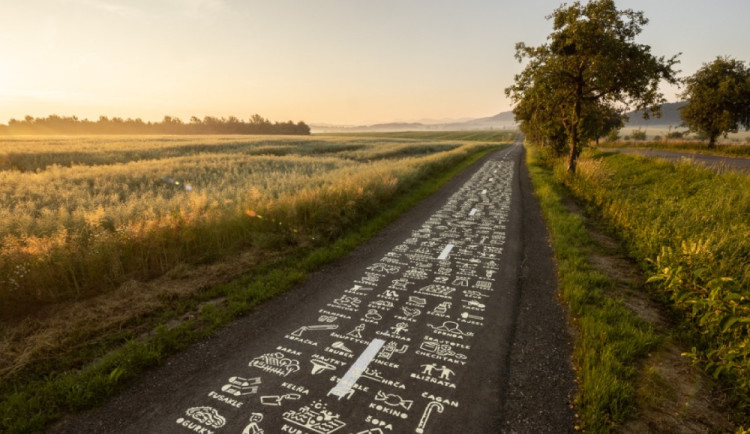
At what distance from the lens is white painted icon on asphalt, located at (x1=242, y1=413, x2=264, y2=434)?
11.9 feet

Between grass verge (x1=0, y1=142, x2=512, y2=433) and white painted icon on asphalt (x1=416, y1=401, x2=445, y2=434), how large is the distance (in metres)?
3.92

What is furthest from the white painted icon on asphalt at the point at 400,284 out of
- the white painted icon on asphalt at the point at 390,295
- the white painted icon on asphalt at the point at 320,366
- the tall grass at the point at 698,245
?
the tall grass at the point at 698,245

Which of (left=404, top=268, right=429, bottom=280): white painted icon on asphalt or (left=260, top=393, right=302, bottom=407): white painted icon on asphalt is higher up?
(left=404, top=268, right=429, bottom=280): white painted icon on asphalt

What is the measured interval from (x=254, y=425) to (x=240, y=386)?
77 centimetres

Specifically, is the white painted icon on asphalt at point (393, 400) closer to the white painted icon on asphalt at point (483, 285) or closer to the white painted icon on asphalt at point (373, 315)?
the white painted icon on asphalt at point (373, 315)

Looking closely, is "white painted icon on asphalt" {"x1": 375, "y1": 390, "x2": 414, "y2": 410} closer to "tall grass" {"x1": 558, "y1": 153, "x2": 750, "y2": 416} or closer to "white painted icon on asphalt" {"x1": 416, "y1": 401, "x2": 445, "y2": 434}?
"white painted icon on asphalt" {"x1": 416, "y1": 401, "x2": 445, "y2": 434}

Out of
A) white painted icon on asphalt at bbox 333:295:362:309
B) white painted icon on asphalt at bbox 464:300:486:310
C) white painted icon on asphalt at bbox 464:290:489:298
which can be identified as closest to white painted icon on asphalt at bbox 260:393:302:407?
white painted icon on asphalt at bbox 333:295:362:309

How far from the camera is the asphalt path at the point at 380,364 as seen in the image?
380 cm

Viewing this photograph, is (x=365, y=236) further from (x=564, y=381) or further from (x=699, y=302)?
(x=699, y=302)

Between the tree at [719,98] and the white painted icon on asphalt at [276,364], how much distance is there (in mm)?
44490

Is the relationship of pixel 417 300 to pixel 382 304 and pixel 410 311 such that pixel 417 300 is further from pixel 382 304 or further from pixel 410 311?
pixel 382 304

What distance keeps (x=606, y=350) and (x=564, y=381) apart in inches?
38.2

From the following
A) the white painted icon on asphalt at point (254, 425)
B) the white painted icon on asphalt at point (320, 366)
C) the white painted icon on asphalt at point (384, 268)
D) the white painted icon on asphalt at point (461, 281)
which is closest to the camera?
the white painted icon on asphalt at point (254, 425)

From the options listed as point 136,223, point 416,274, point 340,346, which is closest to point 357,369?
point 340,346
